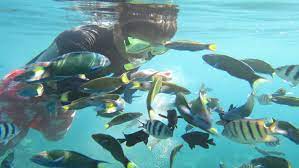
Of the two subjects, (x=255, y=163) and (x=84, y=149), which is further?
(x=84, y=149)

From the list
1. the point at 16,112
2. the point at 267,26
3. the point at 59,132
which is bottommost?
the point at 267,26

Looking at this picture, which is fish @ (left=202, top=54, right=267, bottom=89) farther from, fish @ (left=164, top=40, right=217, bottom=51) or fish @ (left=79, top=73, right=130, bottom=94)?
fish @ (left=79, top=73, right=130, bottom=94)

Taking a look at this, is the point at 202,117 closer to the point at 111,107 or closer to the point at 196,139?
the point at 196,139

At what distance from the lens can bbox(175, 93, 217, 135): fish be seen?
3453 mm

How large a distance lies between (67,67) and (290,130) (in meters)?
2.69

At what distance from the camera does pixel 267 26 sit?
94.7ft

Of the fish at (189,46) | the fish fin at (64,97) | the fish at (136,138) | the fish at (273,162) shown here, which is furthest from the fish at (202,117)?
the fish fin at (64,97)

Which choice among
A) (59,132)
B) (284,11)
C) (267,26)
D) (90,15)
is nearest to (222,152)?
(267,26)

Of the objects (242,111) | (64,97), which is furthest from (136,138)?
(64,97)

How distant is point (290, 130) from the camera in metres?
4.06

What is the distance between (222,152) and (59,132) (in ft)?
91.0

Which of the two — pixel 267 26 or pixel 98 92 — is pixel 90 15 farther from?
pixel 267 26

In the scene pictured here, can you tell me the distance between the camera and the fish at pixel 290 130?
4.03m

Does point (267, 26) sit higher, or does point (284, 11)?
point (284, 11)
